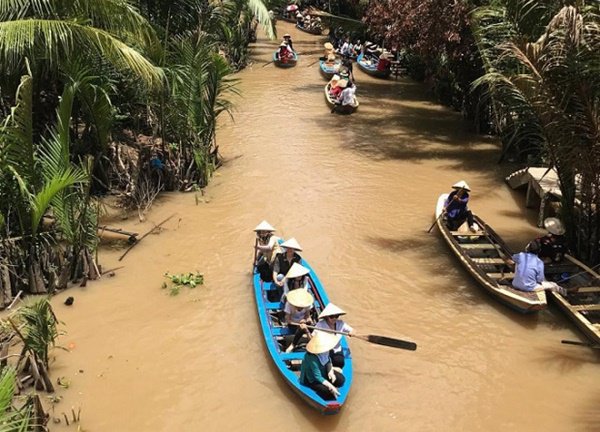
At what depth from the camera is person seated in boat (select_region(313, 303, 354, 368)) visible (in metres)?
6.42

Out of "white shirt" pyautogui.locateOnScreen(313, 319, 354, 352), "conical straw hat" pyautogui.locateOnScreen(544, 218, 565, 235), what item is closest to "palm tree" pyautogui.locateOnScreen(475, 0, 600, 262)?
"conical straw hat" pyautogui.locateOnScreen(544, 218, 565, 235)

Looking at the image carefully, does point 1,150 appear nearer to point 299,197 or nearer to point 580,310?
point 299,197

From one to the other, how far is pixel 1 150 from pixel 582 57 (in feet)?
24.1

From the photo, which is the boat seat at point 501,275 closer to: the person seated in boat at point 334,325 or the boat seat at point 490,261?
the boat seat at point 490,261

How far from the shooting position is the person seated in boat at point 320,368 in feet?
19.6

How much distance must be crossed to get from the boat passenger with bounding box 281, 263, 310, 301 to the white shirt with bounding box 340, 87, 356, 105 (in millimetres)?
10870

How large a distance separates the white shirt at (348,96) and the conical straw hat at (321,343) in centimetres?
1245

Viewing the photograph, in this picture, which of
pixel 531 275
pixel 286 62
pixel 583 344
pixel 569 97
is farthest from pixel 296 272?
pixel 286 62

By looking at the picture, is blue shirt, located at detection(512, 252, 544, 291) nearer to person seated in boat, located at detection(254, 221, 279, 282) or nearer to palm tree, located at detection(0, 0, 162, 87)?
person seated in boat, located at detection(254, 221, 279, 282)

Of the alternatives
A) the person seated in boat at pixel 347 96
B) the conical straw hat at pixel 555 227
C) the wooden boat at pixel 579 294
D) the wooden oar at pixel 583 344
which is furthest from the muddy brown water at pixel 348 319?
the person seated in boat at pixel 347 96

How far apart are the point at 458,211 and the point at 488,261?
1272 mm

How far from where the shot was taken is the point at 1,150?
7078mm

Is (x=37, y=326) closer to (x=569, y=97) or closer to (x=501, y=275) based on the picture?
(x=501, y=275)

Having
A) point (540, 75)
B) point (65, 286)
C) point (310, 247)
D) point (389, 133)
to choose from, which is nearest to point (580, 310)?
point (540, 75)
